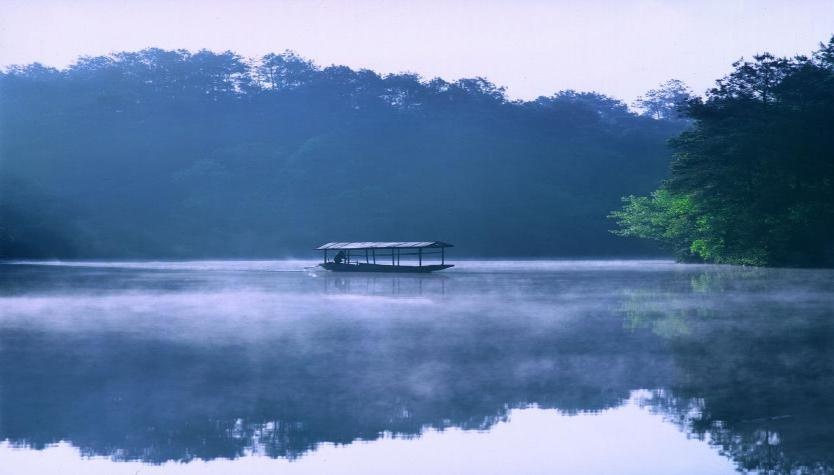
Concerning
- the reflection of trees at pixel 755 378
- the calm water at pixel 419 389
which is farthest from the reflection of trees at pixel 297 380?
the reflection of trees at pixel 755 378

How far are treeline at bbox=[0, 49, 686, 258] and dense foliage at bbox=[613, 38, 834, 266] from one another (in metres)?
33.5

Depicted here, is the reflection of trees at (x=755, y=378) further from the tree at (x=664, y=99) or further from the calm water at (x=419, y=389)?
the tree at (x=664, y=99)

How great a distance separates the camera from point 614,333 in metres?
19.7

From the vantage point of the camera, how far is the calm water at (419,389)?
9.34 m

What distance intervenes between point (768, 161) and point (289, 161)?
57.8 m

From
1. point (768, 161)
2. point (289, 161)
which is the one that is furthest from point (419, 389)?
point (289, 161)

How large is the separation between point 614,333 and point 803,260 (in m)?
38.0

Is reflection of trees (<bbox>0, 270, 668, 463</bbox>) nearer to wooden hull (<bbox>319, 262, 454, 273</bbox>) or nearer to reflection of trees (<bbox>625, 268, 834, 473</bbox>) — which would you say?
reflection of trees (<bbox>625, 268, 834, 473</bbox>)

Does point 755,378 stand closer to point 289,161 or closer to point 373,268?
point 373,268

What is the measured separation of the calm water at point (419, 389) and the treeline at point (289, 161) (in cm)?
6463

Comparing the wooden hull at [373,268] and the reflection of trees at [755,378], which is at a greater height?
the wooden hull at [373,268]

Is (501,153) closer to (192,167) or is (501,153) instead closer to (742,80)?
(192,167)

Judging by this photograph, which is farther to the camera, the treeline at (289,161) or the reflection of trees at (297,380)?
the treeline at (289,161)

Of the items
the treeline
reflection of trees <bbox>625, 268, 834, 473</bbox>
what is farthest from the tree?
reflection of trees <bbox>625, 268, 834, 473</bbox>
